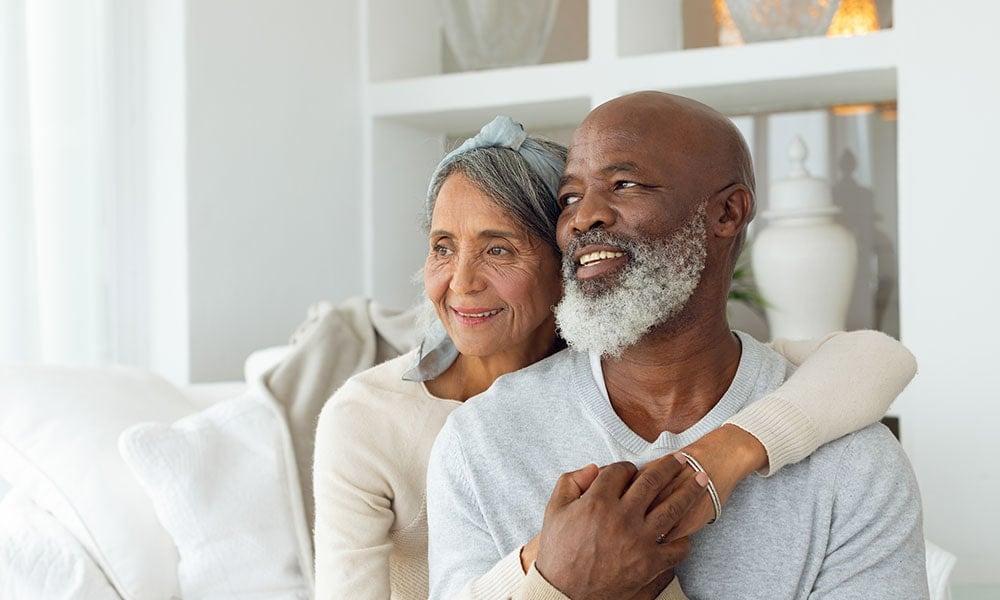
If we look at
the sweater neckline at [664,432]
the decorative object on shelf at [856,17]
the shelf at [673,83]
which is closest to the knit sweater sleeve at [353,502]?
the sweater neckline at [664,432]

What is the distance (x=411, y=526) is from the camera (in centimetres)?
147

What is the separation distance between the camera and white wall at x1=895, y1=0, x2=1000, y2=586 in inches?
87.6

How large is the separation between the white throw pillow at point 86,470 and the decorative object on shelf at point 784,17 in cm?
152

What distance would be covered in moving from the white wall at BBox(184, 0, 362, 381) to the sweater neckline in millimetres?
1389

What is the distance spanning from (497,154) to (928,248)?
1.22 m

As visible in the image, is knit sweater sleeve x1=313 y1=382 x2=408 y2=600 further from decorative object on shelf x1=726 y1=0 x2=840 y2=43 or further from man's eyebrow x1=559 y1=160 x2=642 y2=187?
decorative object on shelf x1=726 y1=0 x2=840 y2=43

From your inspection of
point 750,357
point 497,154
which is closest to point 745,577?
point 750,357

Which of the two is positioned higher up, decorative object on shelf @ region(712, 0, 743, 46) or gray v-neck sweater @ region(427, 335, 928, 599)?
decorative object on shelf @ region(712, 0, 743, 46)

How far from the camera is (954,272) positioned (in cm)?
225

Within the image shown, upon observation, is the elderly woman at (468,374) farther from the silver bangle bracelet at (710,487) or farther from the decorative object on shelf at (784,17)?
the decorative object on shelf at (784,17)

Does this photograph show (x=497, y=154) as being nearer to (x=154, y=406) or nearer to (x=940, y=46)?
(x=154, y=406)

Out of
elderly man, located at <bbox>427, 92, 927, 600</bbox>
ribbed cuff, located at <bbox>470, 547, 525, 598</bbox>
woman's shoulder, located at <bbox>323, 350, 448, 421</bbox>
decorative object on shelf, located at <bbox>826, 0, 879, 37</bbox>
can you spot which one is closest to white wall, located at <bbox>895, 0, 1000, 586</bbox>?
decorative object on shelf, located at <bbox>826, 0, 879, 37</bbox>

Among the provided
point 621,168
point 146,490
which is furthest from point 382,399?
point 146,490

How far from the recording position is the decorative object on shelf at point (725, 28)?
111 inches
